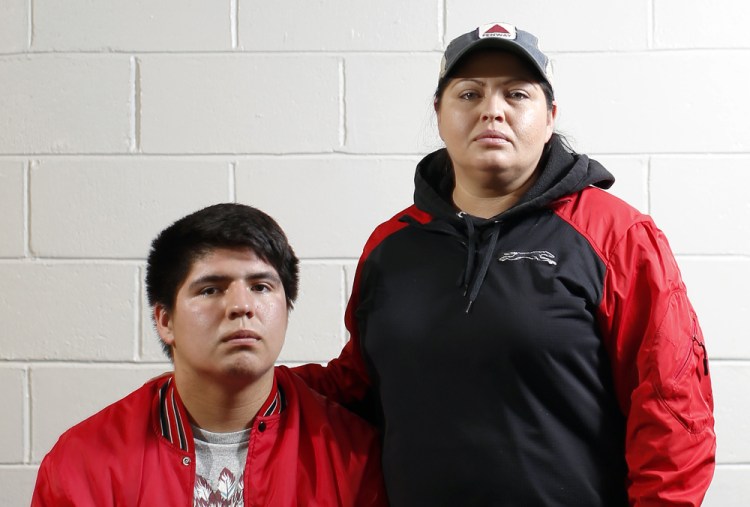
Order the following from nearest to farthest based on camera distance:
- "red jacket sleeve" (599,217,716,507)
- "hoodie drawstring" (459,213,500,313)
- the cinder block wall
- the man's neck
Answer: "red jacket sleeve" (599,217,716,507)
"hoodie drawstring" (459,213,500,313)
the man's neck
the cinder block wall

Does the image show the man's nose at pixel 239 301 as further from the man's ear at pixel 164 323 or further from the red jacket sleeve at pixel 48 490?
the red jacket sleeve at pixel 48 490

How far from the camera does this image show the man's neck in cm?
134

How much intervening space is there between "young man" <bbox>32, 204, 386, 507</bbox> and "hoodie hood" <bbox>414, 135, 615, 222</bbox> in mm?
262

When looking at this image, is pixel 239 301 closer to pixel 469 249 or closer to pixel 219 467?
pixel 219 467

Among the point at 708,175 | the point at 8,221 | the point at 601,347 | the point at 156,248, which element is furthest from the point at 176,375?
the point at 708,175

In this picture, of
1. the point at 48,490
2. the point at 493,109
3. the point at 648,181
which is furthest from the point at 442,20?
the point at 48,490

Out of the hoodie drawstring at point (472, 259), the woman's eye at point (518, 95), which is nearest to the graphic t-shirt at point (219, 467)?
the hoodie drawstring at point (472, 259)

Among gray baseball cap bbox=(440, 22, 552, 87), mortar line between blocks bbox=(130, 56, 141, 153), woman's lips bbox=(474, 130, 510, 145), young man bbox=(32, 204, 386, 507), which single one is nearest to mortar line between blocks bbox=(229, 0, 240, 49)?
mortar line between blocks bbox=(130, 56, 141, 153)

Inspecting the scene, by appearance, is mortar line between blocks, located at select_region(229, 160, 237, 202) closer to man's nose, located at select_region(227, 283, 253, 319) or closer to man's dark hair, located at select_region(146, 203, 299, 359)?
man's dark hair, located at select_region(146, 203, 299, 359)

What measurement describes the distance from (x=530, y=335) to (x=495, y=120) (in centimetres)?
33

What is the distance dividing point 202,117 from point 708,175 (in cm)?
119

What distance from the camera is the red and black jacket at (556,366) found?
1141 mm

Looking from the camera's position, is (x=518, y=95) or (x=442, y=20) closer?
(x=518, y=95)

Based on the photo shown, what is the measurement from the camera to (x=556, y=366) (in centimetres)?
119
